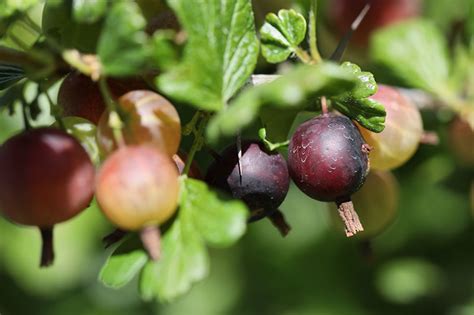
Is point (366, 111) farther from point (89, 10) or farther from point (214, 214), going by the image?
point (89, 10)

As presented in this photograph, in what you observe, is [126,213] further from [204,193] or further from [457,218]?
[457,218]

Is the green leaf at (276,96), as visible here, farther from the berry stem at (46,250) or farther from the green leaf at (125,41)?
the berry stem at (46,250)

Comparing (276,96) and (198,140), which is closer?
(276,96)

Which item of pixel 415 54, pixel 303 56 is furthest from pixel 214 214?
pixel 415 54

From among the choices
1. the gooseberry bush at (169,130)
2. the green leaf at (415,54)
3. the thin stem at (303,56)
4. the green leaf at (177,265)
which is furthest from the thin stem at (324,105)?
the green leaf at (415,54)

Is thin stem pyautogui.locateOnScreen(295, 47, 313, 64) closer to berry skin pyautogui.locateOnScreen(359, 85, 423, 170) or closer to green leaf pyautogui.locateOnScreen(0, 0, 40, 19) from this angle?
berry skin pyautogui.locateOnScreen(359, 85, 423, 170)
